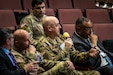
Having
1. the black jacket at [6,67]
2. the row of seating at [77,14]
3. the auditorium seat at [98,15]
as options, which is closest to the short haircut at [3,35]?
the black jacket at [6,67]

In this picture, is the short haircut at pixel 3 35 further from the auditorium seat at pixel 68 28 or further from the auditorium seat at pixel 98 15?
the auditorium seat at pixel 98 15

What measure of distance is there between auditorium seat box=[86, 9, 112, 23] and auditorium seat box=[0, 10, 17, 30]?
79 cm

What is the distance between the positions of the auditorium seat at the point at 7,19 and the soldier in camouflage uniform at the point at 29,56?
865 mm

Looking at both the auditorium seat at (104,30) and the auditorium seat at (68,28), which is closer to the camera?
the auditorium seat at (68,28)

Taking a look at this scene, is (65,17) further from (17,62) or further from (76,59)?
(17,62)

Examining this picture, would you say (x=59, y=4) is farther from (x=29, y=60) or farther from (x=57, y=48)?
(x=29, y=60)

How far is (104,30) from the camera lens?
2695 mm

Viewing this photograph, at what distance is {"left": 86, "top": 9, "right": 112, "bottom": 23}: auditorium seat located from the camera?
2881mm

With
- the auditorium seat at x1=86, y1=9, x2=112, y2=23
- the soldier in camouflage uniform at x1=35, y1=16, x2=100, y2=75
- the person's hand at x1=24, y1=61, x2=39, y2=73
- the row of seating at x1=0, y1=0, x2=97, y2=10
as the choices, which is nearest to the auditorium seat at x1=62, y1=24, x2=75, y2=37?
the auditorium seat at x1=86, y1=9, x2=112, y2=23

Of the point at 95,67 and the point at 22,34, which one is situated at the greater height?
the point at 22,34

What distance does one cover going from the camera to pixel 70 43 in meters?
1.64

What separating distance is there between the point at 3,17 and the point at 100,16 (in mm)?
1021

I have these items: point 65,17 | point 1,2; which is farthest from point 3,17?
point 65,17

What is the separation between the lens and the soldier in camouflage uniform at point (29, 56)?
1507 millimetres
